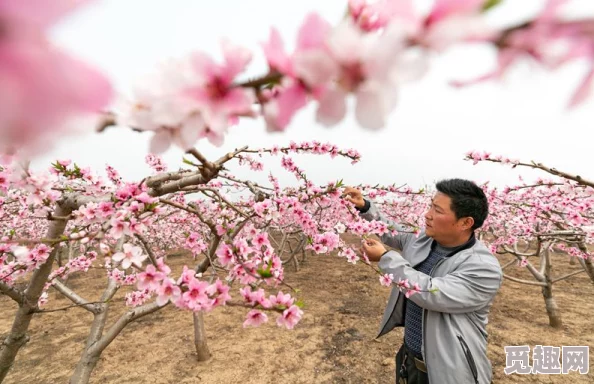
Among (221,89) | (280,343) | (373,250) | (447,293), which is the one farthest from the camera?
(280,343)

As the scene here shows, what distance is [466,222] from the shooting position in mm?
2406

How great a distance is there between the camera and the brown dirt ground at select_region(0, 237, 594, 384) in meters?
4.54

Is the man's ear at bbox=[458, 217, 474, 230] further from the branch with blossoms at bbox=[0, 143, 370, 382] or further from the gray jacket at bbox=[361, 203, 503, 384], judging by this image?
the branch with blossoms at bbox=[0, 143, 370, 382]

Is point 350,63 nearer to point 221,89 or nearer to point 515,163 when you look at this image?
point 221,89

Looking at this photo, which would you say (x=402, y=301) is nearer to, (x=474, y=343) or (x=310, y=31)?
(x=474, y=343)

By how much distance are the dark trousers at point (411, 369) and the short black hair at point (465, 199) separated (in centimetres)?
124

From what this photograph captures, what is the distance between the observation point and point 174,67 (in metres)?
0.52

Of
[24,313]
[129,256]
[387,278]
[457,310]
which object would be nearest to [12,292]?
[24,313]

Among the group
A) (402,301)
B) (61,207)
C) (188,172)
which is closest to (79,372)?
(61,207)

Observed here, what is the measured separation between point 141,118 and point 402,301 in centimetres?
272

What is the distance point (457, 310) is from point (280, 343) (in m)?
4.00

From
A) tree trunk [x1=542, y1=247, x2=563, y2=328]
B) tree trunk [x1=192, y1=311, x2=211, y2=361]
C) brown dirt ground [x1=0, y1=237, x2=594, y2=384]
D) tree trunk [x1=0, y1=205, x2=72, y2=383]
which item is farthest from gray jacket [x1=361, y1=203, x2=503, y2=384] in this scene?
tree trunk [x1=542, y1=247, x2=563, y2=328]

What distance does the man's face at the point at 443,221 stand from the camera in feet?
7.80

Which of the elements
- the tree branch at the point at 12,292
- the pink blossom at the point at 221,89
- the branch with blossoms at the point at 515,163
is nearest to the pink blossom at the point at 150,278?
the pink blossom at the point at 221,89
